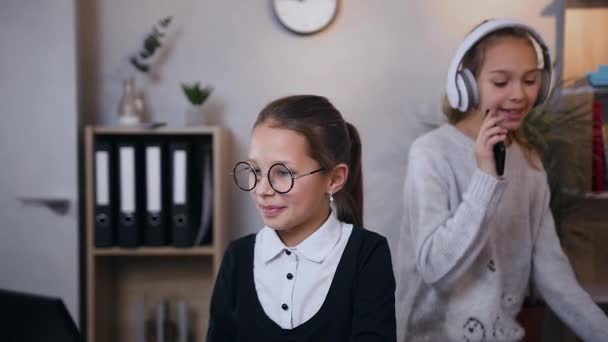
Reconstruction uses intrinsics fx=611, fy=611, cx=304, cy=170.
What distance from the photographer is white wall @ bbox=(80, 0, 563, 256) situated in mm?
2596

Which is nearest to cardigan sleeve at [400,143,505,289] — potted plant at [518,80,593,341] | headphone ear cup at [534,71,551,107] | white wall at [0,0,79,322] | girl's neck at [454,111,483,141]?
girl's neck at [454,111,483,141]

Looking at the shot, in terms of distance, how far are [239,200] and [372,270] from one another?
166 centimetres

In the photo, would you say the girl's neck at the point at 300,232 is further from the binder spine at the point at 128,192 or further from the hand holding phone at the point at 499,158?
the binder spine at the point at 128,192

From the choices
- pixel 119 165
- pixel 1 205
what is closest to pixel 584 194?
pixel 119 165

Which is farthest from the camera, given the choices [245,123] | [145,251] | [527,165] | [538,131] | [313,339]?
[245,123]

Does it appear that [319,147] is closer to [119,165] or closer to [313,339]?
[313,339]

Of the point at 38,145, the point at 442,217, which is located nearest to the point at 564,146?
the point at 442,217

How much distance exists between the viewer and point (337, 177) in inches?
42.3

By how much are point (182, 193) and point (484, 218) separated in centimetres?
Answer: 134

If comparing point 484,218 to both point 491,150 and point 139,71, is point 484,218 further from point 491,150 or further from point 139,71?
point 139,71

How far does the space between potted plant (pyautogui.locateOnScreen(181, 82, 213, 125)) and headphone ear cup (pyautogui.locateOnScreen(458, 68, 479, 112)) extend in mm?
1360

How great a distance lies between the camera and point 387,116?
263 centimetres

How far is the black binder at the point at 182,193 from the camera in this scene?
227 cm

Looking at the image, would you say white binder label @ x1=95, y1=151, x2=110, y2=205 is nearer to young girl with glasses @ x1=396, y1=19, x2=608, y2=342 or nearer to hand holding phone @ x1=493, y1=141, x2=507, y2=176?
young girl with glasses @ x1=396, y1=19, x2=608, y2=342
